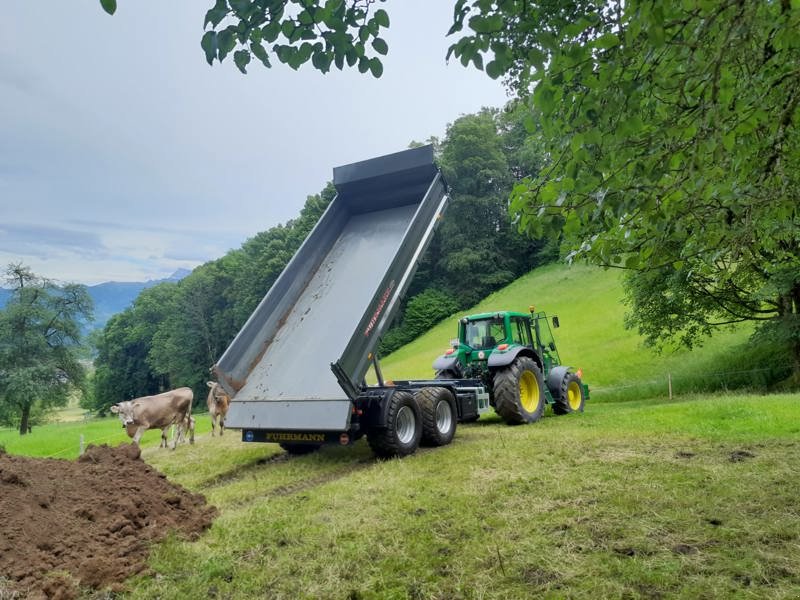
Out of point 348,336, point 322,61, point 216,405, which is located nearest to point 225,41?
point 322,61

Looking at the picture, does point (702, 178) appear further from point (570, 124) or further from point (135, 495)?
point (135, 495)

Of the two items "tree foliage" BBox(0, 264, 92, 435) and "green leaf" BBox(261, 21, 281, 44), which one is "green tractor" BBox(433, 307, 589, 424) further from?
"tree foliage" BBox(0, 264, 92, 435)

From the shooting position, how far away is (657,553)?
11.3ft

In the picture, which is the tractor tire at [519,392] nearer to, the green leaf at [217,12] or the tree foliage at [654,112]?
the tree foliage at [654,112]

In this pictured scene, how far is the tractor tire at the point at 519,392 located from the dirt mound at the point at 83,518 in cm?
595

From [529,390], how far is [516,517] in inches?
267

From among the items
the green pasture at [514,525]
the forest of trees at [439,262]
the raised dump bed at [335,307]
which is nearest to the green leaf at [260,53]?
the green pasture at [514,525]

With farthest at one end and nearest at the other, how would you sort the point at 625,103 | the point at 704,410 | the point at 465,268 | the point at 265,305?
the point at 465,268 < the point at 704,410 < the point at 265,305 < the point at 625,103

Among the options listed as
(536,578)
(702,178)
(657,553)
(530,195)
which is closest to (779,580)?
(657,553)

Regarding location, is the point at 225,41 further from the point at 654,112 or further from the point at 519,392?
the point at 519,392

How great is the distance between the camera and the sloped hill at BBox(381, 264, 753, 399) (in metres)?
16.5

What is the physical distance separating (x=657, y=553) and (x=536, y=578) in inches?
33.2

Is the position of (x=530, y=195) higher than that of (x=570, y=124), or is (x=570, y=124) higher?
(x=570, y=124)

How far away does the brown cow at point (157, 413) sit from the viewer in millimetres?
9086
